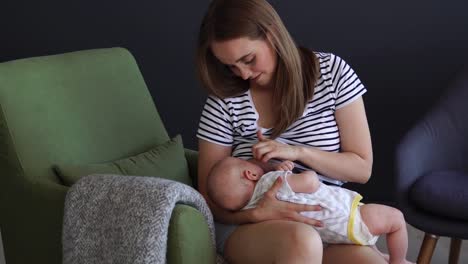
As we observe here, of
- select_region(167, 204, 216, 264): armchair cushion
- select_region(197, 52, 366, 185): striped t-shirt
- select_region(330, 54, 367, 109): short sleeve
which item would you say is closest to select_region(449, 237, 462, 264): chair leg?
select_region(197, 52, 366, 185): striped t-shirt

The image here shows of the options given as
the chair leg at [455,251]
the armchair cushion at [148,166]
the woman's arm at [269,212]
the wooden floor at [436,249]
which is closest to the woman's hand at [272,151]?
the woman's arm at [269,212]

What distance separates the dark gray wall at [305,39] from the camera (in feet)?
9.59

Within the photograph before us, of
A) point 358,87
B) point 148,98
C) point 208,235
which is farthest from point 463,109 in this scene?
point 208,235

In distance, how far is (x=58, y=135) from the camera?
189 cm

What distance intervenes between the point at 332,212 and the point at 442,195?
73cm

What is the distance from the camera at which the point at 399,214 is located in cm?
163

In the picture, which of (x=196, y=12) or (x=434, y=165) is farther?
(x=196, y=12)

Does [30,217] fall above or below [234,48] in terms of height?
below

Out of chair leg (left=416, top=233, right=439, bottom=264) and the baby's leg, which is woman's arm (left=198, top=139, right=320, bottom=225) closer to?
the baby's leg

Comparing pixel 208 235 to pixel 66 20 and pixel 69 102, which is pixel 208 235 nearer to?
pixel 69 102

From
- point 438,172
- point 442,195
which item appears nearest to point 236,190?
point 442,195

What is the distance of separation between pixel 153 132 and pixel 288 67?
25.4 inches

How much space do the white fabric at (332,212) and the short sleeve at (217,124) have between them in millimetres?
265

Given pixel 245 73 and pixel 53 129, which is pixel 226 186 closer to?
pixel 245 73
